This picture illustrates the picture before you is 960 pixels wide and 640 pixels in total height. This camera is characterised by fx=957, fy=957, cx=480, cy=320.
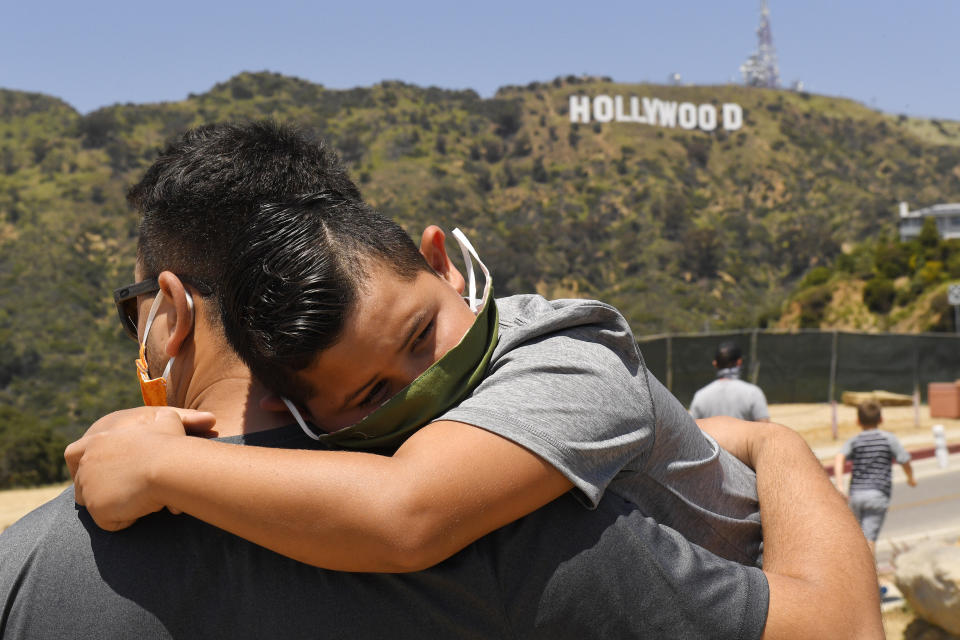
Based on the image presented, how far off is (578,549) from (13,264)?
5680 centimetres

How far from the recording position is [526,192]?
7381cm

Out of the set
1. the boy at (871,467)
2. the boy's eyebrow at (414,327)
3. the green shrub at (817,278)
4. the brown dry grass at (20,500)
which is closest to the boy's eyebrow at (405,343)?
the boy's eyebrow at (414,327)

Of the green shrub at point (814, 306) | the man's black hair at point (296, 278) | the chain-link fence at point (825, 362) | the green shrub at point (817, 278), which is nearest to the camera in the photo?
the man's black hair at point (296, 278)

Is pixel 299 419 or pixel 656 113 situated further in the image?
pixel 656 113

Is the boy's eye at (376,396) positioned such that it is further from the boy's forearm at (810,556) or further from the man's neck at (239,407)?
the boy's forearm at (810,556)

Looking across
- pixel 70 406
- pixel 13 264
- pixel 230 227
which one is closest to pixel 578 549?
pixel 230 227

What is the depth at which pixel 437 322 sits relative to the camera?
5.94 feet

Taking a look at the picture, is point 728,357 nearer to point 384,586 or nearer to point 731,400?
point 731,400

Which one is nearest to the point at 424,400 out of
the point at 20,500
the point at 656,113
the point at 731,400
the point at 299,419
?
the point at 299,419

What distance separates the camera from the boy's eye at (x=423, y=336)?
5.80 ft

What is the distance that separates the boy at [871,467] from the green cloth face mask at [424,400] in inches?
298

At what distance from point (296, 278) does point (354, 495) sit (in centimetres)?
38

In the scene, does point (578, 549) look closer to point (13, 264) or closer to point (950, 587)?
point (950, 587)

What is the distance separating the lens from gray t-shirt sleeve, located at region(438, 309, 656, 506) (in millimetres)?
1506
